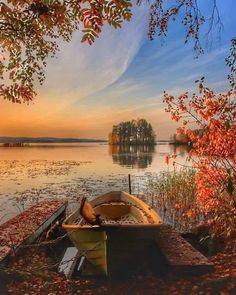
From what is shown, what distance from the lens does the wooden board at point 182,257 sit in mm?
8055

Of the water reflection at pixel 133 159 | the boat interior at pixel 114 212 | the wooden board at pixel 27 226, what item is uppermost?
the boat interior at pixel 114 212

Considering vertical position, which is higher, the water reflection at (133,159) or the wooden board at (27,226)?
the wooden board at (27,226)

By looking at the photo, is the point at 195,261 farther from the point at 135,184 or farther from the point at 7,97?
the point at 135,184

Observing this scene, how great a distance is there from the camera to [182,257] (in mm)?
8500

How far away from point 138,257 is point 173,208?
661cm

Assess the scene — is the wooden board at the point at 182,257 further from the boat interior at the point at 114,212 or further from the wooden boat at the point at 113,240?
the boat interior at the point at 114,212

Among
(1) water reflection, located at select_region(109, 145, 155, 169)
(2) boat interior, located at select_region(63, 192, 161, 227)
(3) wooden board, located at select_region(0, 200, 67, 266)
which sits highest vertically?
(2) boat interior, located at select_region(63, 192, 161, 227)

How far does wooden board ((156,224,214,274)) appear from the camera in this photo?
26.4 feet

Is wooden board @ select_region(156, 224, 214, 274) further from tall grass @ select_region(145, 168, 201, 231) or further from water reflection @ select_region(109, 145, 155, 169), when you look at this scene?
water reflection @ select_region(109, 145, 155, 169)

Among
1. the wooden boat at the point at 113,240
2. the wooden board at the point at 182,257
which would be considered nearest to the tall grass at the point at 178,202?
the wooden board at the point at 182,257

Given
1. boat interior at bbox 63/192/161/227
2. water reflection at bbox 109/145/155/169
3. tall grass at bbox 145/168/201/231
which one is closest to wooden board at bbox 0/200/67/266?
boat interior at bbox 63/192/161/227

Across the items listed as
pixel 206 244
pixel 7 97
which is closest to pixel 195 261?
pixel 206 244

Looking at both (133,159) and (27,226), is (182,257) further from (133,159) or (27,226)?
(133,159)

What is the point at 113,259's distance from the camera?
27.9ft
